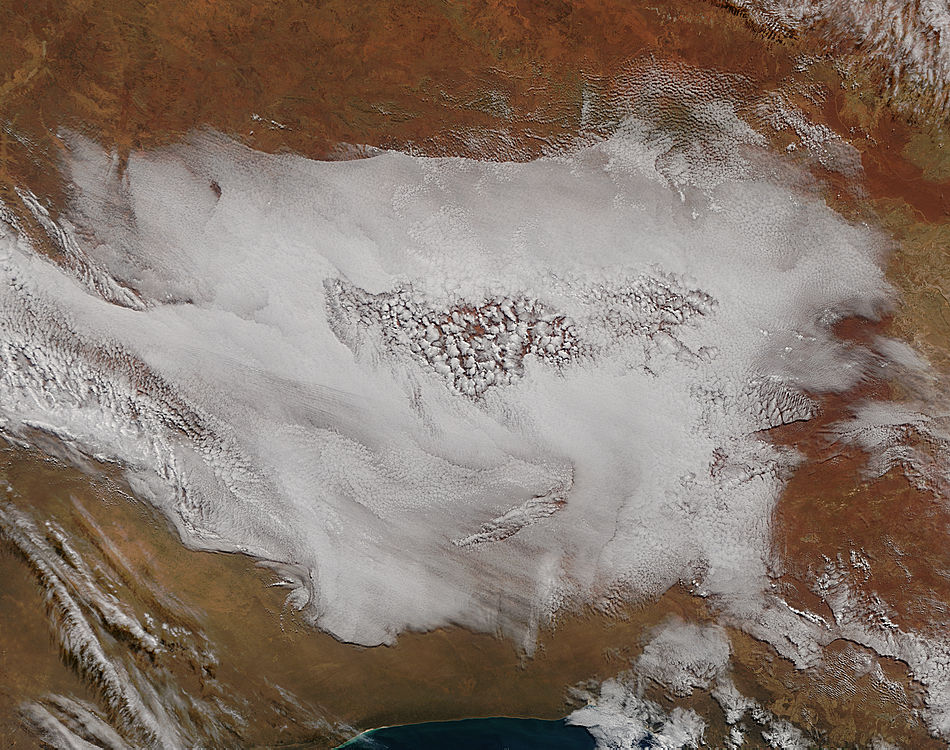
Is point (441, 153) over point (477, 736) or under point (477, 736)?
over

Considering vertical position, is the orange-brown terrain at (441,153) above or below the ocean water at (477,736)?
above

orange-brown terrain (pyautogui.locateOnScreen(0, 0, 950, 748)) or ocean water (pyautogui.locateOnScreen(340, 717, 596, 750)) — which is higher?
orange-brown terrain (pyautogui.locateOnScreen(0, 0, 950, 748))

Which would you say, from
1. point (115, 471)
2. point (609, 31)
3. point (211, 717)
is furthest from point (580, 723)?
point (609, 31)

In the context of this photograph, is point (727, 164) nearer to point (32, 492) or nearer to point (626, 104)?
point (626, 104)

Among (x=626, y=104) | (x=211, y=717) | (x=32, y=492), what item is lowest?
(x=211, y=717)
